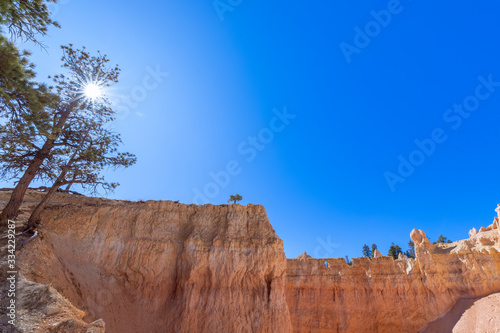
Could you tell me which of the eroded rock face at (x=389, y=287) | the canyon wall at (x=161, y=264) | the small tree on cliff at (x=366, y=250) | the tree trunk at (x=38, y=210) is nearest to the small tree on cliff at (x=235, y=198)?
the eroded rock face at (x=389, y=287)

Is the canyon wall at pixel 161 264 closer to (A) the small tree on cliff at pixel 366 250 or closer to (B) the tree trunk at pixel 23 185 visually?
(B) the tree trunk at pixel 23 185

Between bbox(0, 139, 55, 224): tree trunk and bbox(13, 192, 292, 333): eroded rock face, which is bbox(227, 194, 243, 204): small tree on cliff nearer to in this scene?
bbox(13, 192, 292, 333): eroded rock face

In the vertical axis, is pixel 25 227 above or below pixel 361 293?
below

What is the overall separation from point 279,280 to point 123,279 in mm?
11150

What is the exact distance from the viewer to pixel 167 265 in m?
19.9

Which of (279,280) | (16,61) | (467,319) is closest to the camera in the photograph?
(16,61)

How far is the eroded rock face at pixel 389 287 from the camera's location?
106 feet

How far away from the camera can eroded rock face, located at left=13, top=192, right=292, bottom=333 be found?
16.9 meters

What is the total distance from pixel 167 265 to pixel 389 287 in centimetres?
2859

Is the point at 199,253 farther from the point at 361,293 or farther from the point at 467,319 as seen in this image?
the point at 467,319

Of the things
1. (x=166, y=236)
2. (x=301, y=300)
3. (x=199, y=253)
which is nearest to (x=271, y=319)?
(x=199, y=253)

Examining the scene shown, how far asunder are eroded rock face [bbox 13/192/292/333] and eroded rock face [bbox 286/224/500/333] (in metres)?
17.3

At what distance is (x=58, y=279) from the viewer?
46.4ft

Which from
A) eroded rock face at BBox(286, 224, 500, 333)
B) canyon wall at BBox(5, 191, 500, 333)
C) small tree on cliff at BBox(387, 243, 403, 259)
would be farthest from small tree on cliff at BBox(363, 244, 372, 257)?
canyon wall at BBox(5, 191, 500, 333)
